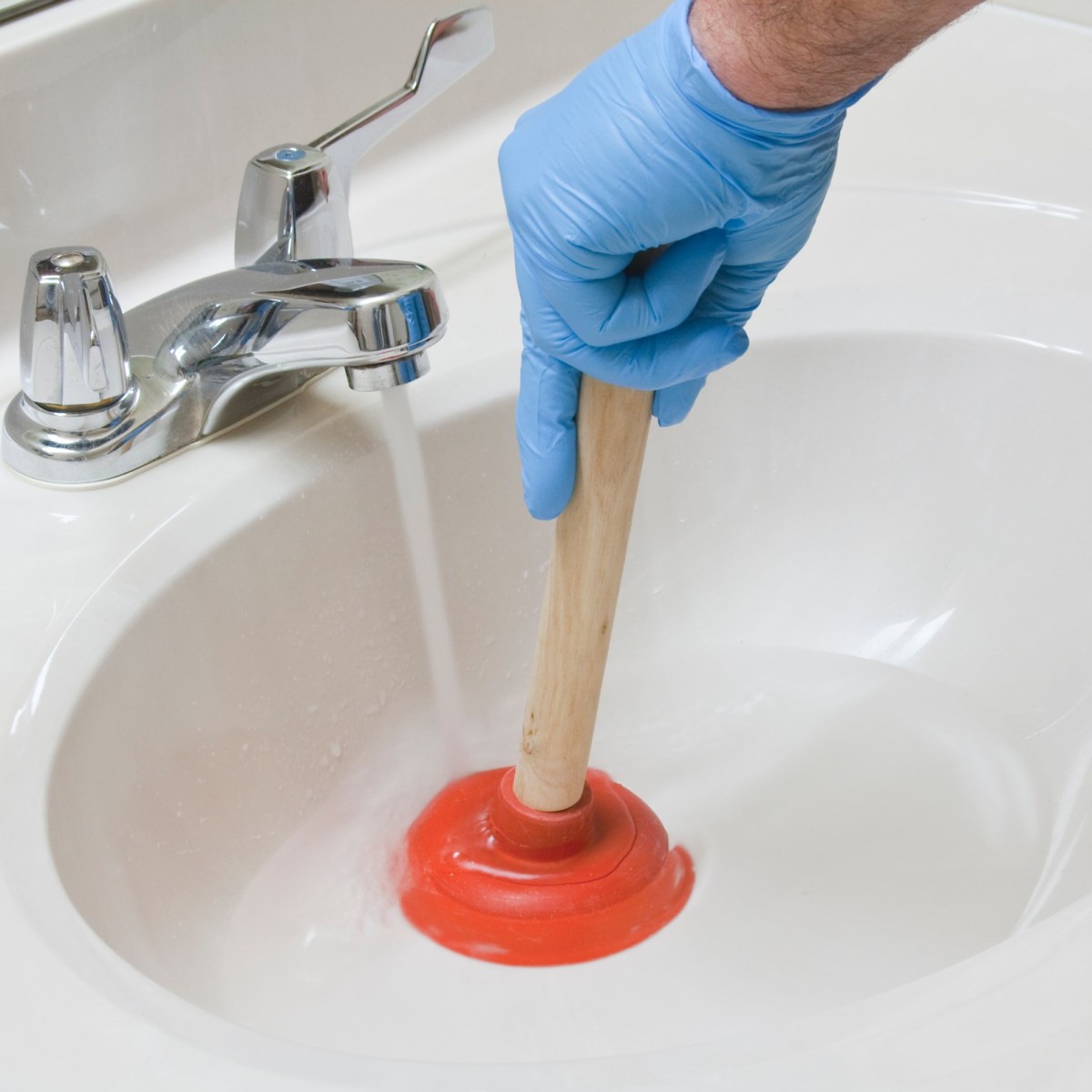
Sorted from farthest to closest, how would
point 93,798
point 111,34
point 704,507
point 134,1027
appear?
point 704,507
point 111,34
point 93,798
point 134,1027

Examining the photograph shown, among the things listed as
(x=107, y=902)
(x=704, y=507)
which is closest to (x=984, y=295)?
(x=704, y=507)

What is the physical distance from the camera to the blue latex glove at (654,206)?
1.22 feet

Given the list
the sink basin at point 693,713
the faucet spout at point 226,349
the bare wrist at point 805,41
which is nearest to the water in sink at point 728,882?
the sink basin at point 693,713

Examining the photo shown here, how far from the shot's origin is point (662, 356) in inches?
16.6

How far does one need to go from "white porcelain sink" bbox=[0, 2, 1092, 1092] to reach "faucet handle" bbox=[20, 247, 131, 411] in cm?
4

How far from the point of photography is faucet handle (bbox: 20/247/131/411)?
468 mm

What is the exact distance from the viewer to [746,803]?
61cm

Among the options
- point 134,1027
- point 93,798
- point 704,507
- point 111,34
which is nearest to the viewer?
point 134,1027

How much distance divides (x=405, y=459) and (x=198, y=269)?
164 millimetres

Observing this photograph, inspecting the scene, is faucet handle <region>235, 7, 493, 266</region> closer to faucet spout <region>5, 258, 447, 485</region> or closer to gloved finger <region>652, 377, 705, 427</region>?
faucet spout <region>5, 258, 447, 485</region>

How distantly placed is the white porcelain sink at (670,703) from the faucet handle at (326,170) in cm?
7

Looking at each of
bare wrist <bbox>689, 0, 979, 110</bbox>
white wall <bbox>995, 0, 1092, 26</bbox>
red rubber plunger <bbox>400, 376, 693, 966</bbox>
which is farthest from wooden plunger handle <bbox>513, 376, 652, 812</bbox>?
white wall <bbox>995, 0, 1092, 26</bbox>

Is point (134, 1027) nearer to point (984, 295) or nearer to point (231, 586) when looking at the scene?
point (231, 586)

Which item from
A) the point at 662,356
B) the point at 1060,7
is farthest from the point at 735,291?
the point at 1060,7
